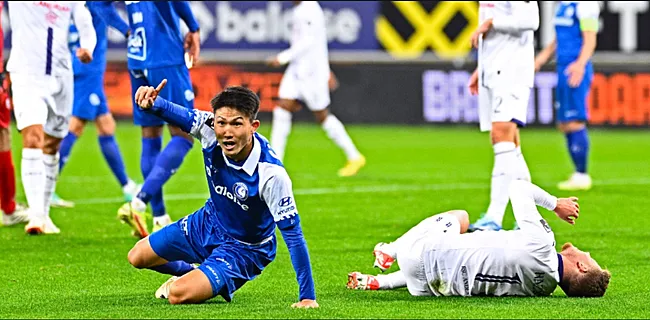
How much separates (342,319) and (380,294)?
102 centimetres

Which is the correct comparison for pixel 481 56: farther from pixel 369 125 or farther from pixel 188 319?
pixel 369 125

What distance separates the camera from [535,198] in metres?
6.48

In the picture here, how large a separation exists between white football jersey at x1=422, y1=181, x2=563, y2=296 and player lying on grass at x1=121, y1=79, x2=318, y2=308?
889 millimetres

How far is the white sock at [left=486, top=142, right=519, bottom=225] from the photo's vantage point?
29.3 feet

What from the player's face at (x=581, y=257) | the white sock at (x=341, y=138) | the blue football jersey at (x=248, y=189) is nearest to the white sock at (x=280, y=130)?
the white sock at (x=341, y=138)

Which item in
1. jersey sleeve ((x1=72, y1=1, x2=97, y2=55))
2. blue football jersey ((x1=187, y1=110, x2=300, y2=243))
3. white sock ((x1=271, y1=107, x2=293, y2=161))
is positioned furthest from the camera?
white sock ((x1=271, y1=107, x2=293, y2=161))

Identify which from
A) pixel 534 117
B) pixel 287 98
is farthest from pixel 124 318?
pixel 534 117

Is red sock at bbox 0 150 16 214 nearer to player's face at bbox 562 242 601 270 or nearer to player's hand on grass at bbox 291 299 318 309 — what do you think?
player's hand on grass at bbox 291 299 318 309

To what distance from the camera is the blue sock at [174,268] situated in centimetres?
670

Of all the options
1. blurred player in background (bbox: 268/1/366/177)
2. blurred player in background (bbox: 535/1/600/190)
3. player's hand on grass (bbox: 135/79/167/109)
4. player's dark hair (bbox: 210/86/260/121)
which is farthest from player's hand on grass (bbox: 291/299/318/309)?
blurred player in background (bbox: 268/1/366/177)

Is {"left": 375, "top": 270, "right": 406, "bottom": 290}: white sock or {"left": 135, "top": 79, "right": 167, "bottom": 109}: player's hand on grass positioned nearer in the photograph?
{"left": 135, "top": 79, "right": 167, "bottom": 109}: player's hand on grass

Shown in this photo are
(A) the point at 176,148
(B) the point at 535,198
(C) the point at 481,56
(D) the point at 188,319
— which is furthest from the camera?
(C) the point at 481,56

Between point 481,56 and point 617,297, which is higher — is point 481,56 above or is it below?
above

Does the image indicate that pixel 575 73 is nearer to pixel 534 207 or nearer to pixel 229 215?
pixel 534 207
